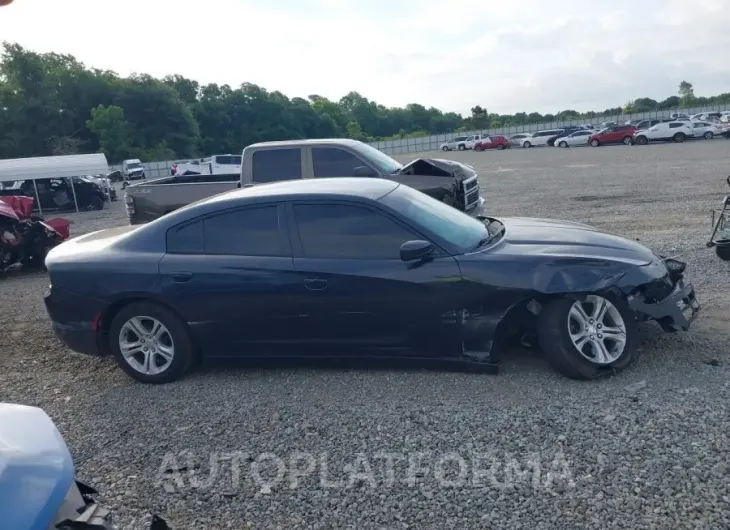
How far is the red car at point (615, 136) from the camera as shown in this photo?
140 ft

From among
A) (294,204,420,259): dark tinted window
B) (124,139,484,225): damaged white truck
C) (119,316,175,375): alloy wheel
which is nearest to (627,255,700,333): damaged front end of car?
(294,204,420,259): dark tinted window

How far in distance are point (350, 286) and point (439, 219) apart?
960 millimetres

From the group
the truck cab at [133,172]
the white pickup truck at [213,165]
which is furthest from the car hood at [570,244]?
the truck cab at [133,172]

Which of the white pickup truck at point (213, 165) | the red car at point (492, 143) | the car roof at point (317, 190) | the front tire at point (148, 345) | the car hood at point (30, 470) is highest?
the car roof at point (317, 190)

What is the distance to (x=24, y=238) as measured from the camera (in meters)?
11.2

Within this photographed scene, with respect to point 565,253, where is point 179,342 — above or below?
below

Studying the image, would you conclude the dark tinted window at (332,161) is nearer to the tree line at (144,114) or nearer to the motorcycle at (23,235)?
the motorcycle at (23,235)

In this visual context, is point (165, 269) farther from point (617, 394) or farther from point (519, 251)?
point (617, 394)

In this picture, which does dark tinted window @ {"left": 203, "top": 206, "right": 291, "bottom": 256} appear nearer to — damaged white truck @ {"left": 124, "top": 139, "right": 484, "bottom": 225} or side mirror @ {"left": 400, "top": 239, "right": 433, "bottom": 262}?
side mirror @ {"left": 400, "top": 239, "right": 433, "bottom": 262}

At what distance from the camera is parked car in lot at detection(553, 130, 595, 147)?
48156 mm

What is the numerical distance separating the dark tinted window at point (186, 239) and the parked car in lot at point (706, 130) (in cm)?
3961

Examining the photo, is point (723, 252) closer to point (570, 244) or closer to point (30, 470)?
point (570, 244)

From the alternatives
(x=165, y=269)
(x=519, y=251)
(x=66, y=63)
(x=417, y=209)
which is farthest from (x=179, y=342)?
(x=66, y=63)

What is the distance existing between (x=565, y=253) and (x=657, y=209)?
9316 mm
